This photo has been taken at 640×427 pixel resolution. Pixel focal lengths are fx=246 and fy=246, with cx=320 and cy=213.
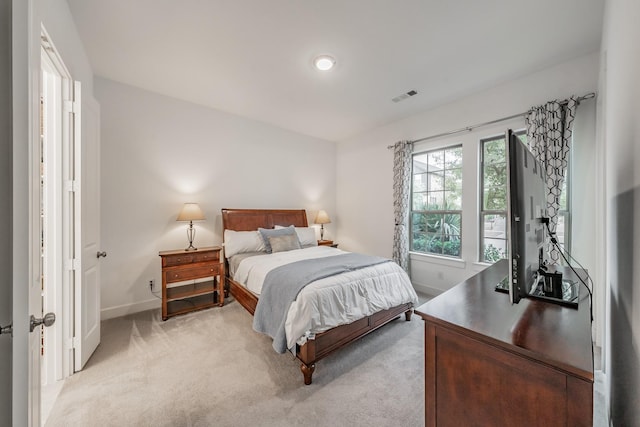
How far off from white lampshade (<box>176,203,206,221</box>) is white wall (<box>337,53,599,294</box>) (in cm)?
293

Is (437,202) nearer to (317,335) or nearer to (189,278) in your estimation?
(317,335)

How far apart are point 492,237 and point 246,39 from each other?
3.67m

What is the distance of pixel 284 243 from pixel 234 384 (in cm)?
194

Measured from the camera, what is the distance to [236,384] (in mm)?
1902

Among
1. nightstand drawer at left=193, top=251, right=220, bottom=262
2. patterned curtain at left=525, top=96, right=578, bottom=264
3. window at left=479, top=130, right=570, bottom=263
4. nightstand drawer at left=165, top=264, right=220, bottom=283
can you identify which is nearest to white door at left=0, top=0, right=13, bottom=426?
nightstand drawer at left=165, top=264, right=220, bottom=283

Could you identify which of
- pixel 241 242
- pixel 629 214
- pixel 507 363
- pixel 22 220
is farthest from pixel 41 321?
pixel 241 242

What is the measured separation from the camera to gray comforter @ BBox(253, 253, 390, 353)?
6.92 feet

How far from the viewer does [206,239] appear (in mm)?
3748

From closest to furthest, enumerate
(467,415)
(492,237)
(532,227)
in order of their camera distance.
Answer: (467,415)
(532,227)
(492,237)

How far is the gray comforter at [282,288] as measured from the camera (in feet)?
6.92

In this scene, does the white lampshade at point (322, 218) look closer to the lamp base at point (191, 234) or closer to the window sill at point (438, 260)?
the window sill at point (438, 260)

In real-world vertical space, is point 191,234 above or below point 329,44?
below

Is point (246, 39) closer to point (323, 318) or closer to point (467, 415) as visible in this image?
point (323, 318)

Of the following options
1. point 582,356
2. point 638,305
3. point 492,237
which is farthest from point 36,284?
point 492,237
